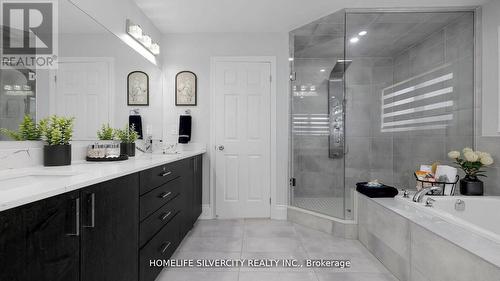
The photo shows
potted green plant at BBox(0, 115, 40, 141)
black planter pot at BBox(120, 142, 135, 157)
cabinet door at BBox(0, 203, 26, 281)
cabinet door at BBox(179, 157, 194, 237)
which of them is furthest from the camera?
cabinet door at BBox(179, 157, 194, 237)

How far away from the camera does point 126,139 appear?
7.46 feet

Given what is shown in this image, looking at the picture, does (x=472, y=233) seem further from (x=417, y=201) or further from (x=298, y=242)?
(x=298, y=242)

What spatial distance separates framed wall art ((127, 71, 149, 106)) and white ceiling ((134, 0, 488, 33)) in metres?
0.74

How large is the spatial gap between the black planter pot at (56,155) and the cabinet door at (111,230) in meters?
0.49

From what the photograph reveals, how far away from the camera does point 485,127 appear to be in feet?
8.43

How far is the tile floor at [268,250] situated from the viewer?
1.89 m

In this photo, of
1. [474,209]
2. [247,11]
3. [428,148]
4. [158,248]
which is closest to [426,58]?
[428,148]

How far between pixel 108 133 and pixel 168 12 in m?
1.54

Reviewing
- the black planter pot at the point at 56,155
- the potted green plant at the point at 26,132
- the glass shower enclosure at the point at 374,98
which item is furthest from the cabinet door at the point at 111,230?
the glass shower enclosure at the point at 374,98

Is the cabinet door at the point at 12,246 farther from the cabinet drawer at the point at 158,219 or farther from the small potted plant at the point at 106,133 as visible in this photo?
the small potted plant at the point at 106,133

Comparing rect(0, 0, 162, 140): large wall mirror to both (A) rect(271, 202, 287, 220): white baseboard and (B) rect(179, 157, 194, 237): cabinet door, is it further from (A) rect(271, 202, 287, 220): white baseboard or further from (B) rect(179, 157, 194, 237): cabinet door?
(A) rect(271, 202, 287, 220): white baseboard

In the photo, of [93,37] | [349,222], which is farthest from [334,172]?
[93,37]

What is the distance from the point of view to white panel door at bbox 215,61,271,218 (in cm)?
328

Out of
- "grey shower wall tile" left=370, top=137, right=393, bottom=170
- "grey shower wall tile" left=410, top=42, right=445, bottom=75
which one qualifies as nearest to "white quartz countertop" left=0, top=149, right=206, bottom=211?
"grey shower wall tile" left=370, top=137, right=393, bottom=170
